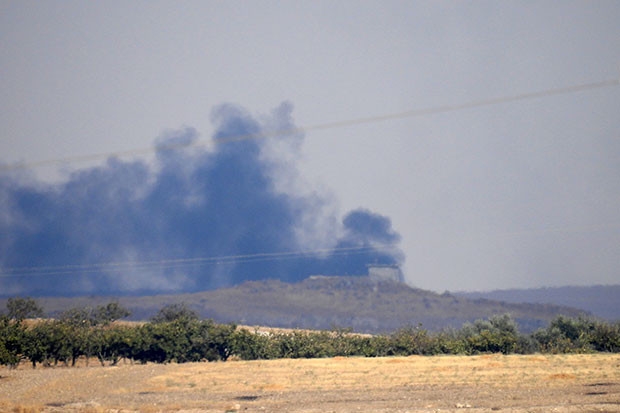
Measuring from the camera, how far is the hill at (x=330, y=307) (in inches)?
6654

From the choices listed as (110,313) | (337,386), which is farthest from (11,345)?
(110,313)

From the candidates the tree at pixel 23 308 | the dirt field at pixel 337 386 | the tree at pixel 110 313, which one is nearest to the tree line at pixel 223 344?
the dirt field at pixel 337 386

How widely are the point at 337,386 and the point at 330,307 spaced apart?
14106cm

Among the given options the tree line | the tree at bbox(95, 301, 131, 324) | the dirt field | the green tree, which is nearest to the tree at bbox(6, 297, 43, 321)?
the tree at bbox(95, 301, 131, 324)

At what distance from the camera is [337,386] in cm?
4738

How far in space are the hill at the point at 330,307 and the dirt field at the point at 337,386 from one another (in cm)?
10703

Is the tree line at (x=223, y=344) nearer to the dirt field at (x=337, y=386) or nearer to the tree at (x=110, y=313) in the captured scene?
the dirt field at (x=337, y=386)

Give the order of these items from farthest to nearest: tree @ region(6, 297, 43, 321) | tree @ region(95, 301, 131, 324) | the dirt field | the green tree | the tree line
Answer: tree @ region(6, 297, 43, 321)
tree @ region(95, 301, 131, 324)
the tree line
the green tree
the dirt field

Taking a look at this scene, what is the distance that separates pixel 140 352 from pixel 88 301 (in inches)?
4315

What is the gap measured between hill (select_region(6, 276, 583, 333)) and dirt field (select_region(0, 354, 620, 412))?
351 feet

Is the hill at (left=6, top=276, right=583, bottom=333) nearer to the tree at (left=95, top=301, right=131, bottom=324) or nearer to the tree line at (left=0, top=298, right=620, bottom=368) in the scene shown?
the tree at (left=95, top=301, right=131, bottom=324)

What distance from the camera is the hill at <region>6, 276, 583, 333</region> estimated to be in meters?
169

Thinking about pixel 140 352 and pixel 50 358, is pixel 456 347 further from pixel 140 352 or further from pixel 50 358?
pixel 50 358

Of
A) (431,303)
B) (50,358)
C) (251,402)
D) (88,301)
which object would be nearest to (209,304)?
(88,301)
